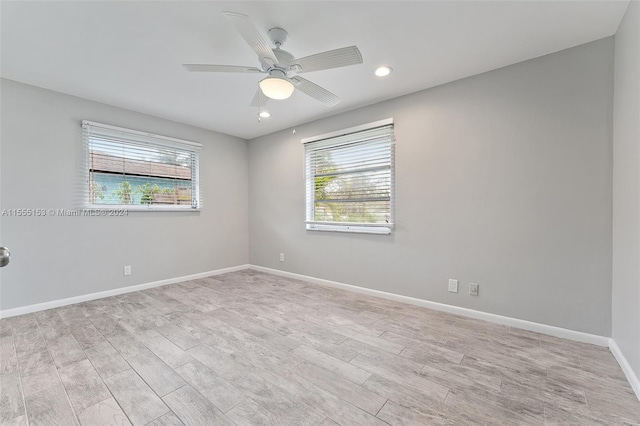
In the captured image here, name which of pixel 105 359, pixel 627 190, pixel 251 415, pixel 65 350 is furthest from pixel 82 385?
pixel 627 190

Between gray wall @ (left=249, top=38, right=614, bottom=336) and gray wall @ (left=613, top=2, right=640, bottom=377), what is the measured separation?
123 mm

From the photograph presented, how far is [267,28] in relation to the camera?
6.61 ft

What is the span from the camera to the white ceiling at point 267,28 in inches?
72.0

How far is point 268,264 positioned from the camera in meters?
4.73

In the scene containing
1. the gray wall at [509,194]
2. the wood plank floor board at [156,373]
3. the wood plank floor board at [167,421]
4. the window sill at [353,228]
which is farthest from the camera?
the window sill at [353,228]

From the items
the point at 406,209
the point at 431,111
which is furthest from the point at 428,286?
the point at 431,111

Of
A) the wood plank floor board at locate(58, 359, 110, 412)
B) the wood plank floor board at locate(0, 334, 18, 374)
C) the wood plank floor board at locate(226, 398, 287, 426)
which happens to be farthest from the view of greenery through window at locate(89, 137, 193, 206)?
the wood plank floor board at locate(226, 398, 287, 426)

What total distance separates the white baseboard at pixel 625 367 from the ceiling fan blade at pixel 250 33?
3012 mm

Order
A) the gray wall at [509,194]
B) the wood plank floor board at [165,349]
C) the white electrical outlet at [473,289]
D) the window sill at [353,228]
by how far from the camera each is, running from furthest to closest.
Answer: the window sill at [353,228]
the white electrical outlet at [473,289]
the gray wall at [509,194]
the wood plank floor board at [165,349]

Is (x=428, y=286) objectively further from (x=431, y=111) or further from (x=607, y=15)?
(x=607, y=15)

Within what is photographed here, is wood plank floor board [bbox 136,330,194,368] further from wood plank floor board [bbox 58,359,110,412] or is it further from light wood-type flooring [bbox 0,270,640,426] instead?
wood plank floor board [bbox 58,359,110,412]

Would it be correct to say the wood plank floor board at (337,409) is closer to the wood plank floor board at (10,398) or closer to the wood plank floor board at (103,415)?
the wood plank floor board at (103,415)

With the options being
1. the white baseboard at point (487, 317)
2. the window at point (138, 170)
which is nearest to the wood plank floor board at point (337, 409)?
the white baseboard at point (487, 317)

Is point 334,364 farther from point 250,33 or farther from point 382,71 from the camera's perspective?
point 382,71
